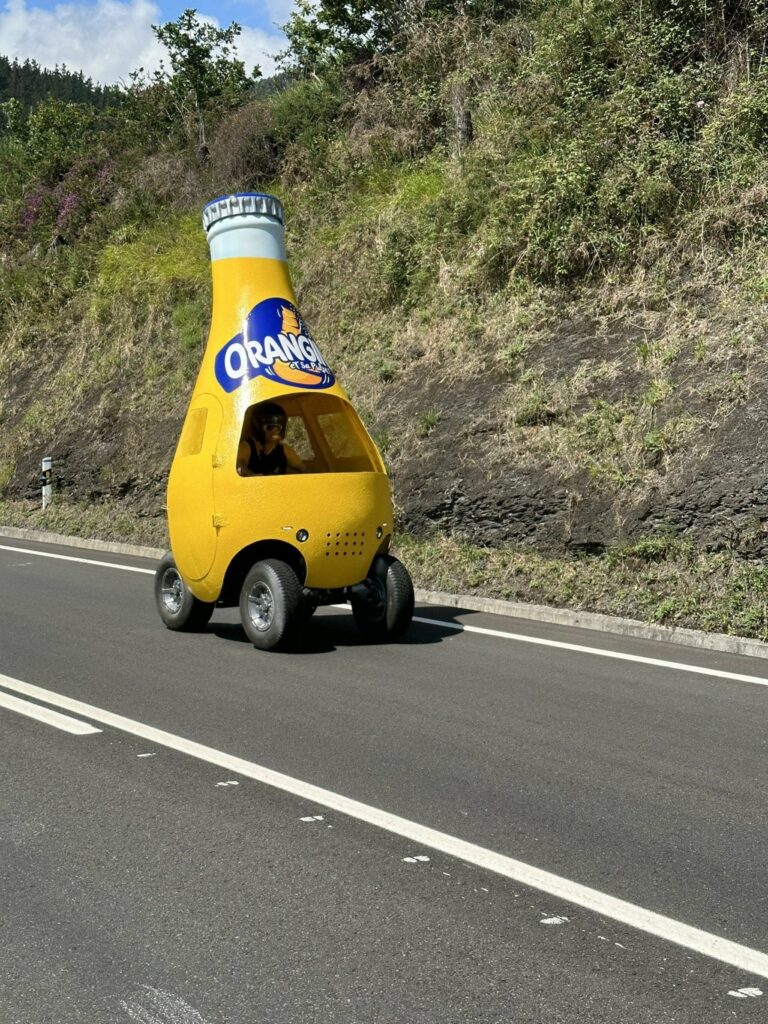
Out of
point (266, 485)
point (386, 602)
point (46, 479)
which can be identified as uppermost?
point (46, 479)

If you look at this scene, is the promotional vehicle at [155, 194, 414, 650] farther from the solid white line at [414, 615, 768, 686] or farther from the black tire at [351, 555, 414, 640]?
the solid white line at [414, 615, 768, 686]

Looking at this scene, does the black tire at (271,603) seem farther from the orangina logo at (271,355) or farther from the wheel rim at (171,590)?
the orangina logo at (271,355)

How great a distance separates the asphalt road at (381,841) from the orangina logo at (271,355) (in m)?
2.23

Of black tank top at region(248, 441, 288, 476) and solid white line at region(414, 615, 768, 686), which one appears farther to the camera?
black tank top at region(248, 441, 288, 476)

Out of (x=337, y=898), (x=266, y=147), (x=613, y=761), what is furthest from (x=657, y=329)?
(x=266, y=147)

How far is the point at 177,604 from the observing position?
10062 millimetres

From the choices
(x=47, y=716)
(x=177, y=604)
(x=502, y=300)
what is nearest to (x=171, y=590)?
(x=177, y=604)

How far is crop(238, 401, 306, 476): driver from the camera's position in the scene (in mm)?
9422

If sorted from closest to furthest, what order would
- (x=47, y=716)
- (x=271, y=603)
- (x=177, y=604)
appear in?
(x=47, y=716) < (x=271, y=603) < (x=177, y=604)

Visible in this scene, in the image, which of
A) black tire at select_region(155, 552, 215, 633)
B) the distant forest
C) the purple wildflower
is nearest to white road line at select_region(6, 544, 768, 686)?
black tire at select_region(155, 552, 215, 633)

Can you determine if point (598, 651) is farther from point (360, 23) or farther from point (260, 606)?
point (360, 23)

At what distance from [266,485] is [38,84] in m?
100

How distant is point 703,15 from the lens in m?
16.8

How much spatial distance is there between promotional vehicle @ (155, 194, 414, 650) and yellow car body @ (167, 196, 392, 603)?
11 millimetres
